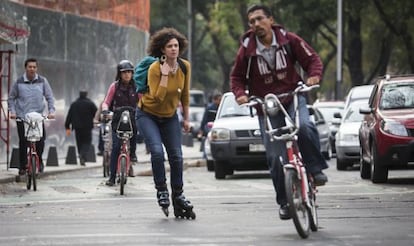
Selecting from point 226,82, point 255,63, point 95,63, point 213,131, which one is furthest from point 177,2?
point 255,63

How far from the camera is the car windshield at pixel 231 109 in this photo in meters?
21.2

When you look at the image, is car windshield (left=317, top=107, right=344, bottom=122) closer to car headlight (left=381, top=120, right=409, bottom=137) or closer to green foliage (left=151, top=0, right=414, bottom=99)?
green foliage (left=151, top=0, right=414, bottom=99)

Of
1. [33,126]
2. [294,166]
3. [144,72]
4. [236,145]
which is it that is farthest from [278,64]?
[236,145]

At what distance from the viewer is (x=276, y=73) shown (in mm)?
10484

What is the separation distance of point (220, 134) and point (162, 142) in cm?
794

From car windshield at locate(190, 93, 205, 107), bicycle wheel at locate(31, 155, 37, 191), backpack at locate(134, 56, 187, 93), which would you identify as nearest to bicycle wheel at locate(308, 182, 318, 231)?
backpack at locate(134, 56, 187, 93)

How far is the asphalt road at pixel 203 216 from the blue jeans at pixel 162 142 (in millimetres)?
410

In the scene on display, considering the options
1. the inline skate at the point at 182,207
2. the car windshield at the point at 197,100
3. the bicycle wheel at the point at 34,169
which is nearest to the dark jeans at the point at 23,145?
the bicycle wheel at the point at 34,169

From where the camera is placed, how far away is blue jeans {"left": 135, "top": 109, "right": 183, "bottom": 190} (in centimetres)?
1223

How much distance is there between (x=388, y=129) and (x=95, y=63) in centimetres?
1575

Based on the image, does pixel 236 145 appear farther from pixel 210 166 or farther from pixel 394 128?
pixel 210 166

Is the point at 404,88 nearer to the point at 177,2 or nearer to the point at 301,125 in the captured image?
the point at 301,125

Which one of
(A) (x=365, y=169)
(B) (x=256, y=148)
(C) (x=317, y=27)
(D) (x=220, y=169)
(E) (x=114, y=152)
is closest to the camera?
(E) (x=114, y=152)

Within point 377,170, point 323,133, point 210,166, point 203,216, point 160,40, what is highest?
point 160,40
